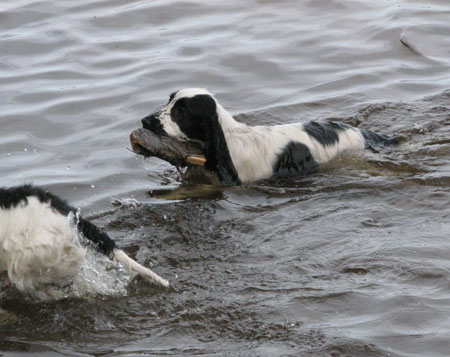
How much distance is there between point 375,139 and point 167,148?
2103 millimetres

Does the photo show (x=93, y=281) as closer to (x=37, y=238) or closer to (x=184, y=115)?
(x=37, y=238)

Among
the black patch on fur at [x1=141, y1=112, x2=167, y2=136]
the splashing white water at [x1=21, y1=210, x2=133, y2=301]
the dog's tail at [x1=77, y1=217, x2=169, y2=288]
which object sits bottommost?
the splashing white water at [x1=21, y1=210, x2=133, y2=301]

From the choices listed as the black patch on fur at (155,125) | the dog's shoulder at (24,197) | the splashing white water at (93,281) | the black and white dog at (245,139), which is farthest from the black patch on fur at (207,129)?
the dog's shoulder at (24,197)

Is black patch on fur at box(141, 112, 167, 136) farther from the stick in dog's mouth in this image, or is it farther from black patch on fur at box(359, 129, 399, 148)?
black patch on fur at box(359, 129, 399, 148)

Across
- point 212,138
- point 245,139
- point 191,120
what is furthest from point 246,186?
point 191,120

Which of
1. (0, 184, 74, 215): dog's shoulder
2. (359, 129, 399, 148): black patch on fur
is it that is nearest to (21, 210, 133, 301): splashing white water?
(0, 184, 74, 215): dog's shoulder

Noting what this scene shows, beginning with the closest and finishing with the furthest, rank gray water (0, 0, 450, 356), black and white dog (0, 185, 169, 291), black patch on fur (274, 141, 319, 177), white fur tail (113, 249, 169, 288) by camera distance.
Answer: black and white dog (0, 185, 169, 291) → gray water (0, 0, 450, 356) → white fur tail (113, 249, 169, 288) → black patch on fur (274, 141, 319, 177)

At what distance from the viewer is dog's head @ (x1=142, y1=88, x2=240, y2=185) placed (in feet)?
23.2

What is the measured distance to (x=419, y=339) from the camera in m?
4.83

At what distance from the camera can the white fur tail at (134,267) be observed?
5.24 meters

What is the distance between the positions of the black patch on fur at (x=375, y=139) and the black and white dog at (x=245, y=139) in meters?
0.01

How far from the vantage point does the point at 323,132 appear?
304 inches

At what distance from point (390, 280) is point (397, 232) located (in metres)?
0.81

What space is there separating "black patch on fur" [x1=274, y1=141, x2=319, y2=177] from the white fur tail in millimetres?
2405
